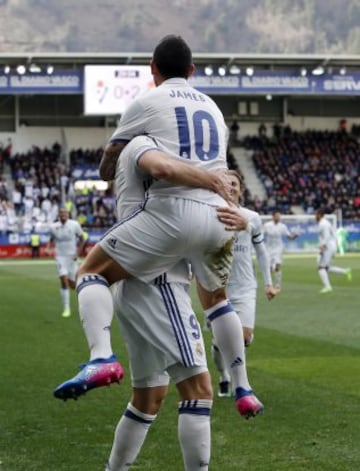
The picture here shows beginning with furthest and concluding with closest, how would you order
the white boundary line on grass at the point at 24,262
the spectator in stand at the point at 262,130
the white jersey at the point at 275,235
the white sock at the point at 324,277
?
the spectator in stand at the point at 262,130 < the white boundary line on grass at the point at 24,262 < the white jersey at the point at 275,235 < the white sock at the point at 324,277

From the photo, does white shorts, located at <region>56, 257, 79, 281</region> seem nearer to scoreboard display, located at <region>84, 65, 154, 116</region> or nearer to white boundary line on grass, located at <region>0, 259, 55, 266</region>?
white boundary line on grass, located at <region>0, 259, 55, 266</region>

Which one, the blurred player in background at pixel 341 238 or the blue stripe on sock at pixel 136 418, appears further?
the blurred player in background at pixel 341 238

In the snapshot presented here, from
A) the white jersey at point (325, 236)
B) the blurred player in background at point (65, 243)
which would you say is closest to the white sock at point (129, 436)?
the blurred player in background at point (65, 243)

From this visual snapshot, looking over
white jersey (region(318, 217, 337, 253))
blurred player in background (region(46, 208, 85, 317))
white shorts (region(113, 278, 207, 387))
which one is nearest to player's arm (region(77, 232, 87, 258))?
blurred player in background (region(46, 208, 85, 317))

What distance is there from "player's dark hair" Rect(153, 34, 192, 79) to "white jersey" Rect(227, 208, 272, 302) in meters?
5.03

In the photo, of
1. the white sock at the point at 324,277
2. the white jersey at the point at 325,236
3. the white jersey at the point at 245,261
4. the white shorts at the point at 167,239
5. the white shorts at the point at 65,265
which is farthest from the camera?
the white jersey at the point at 325,236

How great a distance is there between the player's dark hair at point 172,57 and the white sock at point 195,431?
1783 millimetres

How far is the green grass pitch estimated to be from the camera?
7.32 metres

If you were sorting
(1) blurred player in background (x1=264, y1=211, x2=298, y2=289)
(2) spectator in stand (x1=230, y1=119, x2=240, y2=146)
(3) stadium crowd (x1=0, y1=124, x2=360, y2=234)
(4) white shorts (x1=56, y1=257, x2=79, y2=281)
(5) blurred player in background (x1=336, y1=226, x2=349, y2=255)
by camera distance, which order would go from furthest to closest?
1. (2) spectator in stand (x1=230, y1=119, x2=240, y2=146)
2. (3) stadium crowd (x1=0, y1=124, x2=360, y2=234)
3. (5) blurred player in background (x1=336, y1=226, x2=349, y2=255)
4. (1) blurred player in background (x1=264, y1=211, x2=298, y2=289)
5. (4) white shorts (x1=56, y1=257, x2=79, y2=281)

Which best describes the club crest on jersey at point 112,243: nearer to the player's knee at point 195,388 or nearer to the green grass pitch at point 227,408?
the player's knee at point 195,388

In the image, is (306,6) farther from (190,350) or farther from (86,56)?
(190,350)

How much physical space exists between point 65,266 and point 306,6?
93261 mm

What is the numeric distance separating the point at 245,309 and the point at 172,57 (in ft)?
17.1

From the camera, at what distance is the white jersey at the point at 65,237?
850 inches
